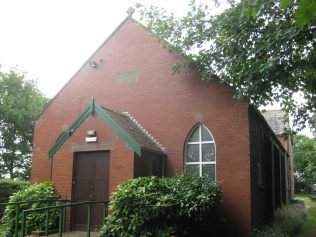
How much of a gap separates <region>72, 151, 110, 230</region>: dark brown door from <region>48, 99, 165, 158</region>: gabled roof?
883mm

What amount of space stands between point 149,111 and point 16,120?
99.4 ft

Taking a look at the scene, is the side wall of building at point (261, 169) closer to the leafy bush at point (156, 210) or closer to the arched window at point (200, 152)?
the arched window at point (200, 152)

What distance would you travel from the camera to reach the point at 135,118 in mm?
15477

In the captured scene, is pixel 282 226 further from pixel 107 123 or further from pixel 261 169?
pixel 107 123

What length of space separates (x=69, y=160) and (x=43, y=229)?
246 cm

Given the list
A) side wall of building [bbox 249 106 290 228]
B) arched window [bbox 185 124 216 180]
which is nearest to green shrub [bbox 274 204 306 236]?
side wall of building [bbox 249 106 290 228]

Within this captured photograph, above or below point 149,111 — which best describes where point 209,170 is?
below

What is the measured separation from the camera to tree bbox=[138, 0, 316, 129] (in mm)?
10516

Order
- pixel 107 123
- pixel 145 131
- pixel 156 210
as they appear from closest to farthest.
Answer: pixel 156 210 < pixel 107 123 < pixel 145 131

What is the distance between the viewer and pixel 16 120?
41438 mm

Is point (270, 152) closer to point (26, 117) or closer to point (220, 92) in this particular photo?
point (220, 92)

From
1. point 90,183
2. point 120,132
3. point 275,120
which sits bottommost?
point 90,183

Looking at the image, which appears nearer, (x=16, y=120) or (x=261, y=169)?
(x=261, y=169)

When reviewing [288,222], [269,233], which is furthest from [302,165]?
[269,233]
